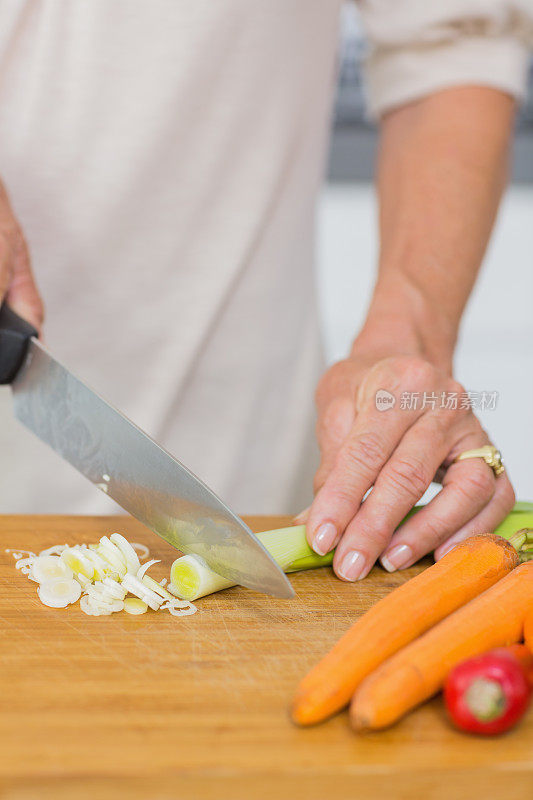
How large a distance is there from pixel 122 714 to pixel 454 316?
744mm

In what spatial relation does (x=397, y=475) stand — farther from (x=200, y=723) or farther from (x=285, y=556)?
(x=200, y=723)

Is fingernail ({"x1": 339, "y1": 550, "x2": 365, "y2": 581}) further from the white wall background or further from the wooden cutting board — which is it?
the white wall background

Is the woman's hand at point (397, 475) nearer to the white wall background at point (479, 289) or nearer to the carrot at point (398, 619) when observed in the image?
Result: the carrot at point (398, 619)

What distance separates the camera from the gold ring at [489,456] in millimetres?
1028

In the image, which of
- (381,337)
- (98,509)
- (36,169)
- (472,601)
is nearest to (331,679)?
(472,601)

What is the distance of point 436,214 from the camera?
129 centimetres

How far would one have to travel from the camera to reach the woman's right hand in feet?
3.38

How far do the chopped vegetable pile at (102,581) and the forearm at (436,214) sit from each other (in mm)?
425

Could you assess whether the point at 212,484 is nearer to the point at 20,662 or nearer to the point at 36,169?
the point at 36,169

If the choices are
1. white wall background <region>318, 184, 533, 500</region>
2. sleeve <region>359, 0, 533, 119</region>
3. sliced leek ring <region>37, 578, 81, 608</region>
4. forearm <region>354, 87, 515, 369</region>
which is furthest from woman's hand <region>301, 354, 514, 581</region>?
white wall background <region>318, 184, 533, 500</region>

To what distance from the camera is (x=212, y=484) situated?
146 cm

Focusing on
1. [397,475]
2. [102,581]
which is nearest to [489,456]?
[397,475]

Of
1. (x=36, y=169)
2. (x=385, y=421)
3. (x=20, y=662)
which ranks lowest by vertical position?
(x=20, y=662)

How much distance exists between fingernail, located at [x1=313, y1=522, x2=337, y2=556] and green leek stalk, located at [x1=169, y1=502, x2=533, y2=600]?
0.08 ft
